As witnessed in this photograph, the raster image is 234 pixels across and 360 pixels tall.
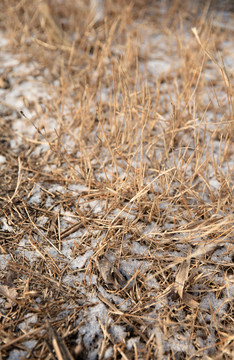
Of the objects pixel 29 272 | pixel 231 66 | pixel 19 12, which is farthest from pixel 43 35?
pixel 29 272

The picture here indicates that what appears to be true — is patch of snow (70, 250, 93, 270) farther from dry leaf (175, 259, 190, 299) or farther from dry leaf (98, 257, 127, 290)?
dry leaf (175, 259, 190, 299)

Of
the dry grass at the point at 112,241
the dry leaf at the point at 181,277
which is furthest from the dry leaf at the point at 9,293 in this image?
the dry leaf at the point at 181,277

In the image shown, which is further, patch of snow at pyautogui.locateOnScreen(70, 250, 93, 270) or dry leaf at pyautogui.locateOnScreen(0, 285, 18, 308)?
patch of snow at pyautogui.locateOnScreen(70, 250, 93, 270)

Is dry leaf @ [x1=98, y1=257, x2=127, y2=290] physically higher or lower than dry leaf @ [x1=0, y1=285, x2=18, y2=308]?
higher

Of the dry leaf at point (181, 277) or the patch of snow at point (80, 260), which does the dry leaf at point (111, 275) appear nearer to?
the patch of snow at point (80, 260)

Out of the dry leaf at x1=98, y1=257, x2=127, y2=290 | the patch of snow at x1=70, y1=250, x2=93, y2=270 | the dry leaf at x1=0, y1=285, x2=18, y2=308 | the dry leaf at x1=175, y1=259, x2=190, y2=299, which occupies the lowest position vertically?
the dry leaf at x1=0, y1=285, x2=18, y2=308

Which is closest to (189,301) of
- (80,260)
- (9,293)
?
(80,260)

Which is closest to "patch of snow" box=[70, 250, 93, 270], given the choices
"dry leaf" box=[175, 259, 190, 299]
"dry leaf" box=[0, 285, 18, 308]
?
"dry leaf" box=[0, 285, 18, 308]

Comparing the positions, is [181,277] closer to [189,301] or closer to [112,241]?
[189,301]

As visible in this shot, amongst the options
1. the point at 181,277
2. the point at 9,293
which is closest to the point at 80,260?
the point at 9,293

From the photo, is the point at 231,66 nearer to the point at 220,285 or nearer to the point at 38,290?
the point at 220,285

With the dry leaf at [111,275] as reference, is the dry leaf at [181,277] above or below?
above

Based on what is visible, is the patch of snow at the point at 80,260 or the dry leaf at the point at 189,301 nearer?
the dry leaf at the point at 189,301

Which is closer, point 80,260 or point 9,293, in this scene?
point 9,293
